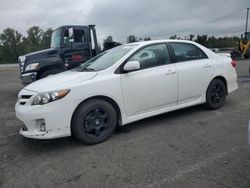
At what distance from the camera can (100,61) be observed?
4.46 meters

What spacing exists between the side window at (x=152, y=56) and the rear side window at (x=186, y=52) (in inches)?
10.7

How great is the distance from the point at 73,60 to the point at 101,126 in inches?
182

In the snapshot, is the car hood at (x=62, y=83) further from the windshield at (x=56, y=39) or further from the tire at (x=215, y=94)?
the windshield at (x=56, y=39)

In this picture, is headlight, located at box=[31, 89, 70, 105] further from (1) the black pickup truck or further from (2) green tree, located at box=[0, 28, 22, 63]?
(2) green tree, located at box=[0, 28, 22, 63]

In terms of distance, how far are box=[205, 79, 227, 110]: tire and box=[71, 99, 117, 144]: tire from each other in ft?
7.63

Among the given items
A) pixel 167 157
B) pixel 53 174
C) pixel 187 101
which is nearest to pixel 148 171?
pixel 167 157

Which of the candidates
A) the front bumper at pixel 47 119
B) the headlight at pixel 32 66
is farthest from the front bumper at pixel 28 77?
the front bumper at pixel 47 119

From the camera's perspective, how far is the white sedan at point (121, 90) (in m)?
3.39

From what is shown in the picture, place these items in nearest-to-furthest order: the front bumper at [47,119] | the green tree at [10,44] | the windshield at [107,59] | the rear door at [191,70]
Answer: the front bumper at [47,119] → the windshield at [107,59] → the rear door at [191,70] → the green tree at [10,44]

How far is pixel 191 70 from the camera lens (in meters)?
4.60

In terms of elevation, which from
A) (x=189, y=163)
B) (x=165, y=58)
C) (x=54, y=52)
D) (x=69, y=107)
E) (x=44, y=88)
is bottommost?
(x=189, y=163)

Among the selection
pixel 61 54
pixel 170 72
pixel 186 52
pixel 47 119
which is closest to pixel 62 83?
pixel 47 119

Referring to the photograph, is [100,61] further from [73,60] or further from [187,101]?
[73,60]

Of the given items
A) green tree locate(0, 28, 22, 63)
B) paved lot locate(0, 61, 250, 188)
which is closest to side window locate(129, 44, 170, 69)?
paved lot locate(0, 61, 250, 188)
